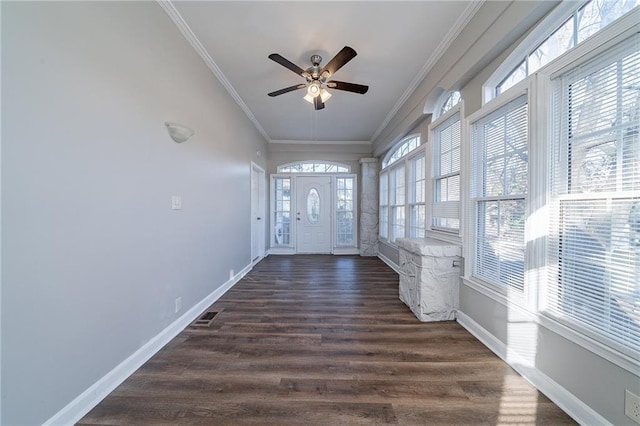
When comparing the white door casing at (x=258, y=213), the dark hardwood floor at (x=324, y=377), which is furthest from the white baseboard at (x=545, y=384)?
the white door casing at (x=258, y=213)

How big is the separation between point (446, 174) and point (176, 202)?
279cm

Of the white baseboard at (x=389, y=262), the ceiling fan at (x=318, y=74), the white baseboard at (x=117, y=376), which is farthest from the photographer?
the white baseboard at (x=389, y=262)

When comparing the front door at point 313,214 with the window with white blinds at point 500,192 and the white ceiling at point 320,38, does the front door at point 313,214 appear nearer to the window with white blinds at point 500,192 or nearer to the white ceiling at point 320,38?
the white ceiling at point 320,38

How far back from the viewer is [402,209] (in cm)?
450

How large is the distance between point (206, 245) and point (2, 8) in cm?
215

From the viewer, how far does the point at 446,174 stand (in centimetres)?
276

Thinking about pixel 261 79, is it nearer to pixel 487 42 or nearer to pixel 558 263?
pixel 487 42

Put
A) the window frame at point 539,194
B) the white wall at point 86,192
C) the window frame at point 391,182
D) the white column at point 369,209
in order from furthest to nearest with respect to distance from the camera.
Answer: the white column at point 369,209
the window frame at point 391,182
the window frame at point 539,194
the white wall at point 86,192

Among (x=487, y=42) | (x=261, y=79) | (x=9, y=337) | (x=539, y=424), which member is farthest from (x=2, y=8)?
A: (x=539, y=424)

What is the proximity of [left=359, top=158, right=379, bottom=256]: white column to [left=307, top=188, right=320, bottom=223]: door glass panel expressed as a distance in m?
1.13

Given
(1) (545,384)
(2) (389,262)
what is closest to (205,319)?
(1) (545,384)

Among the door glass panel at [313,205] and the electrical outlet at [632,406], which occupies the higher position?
the door glass panel at [313,205]

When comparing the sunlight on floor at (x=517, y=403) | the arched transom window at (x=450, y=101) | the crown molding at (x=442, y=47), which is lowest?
the sunlight on floor at (x=517, y=403)

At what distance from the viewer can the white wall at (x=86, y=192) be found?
1.06 m
